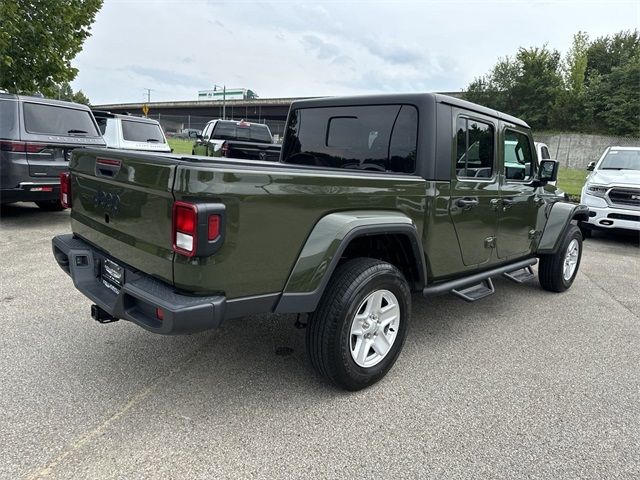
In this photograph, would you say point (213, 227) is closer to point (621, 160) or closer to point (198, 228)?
point (198, 228)

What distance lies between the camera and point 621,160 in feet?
30.0

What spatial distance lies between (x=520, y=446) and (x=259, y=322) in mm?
2238

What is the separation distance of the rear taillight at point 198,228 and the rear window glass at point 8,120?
5.95 metres

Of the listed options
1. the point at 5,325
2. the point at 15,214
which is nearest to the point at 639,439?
the point at 5,325

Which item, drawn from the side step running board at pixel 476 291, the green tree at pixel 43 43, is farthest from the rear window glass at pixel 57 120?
the side step running board at pixel 476 291

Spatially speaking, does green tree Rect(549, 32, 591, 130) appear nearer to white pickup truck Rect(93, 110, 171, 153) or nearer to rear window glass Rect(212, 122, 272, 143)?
rear window glass Rect(212, 122, 272, 143)

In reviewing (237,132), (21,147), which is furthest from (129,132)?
(237,132)

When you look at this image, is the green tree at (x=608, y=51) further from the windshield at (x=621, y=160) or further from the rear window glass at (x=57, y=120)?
the rear window glass at (x=57, y=120)

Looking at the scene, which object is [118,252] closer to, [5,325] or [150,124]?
[5,325]

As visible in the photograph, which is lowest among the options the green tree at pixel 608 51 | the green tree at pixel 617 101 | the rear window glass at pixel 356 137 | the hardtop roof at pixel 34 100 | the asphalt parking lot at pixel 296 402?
the asphalt parking lot at pixel 296 402

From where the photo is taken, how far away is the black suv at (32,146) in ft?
21.4

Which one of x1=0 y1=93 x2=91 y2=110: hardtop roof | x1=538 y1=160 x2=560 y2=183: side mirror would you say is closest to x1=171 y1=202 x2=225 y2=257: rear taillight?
x1=538 y1=160 x2=560 y2=183: side mirror

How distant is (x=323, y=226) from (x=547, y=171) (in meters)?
3.13

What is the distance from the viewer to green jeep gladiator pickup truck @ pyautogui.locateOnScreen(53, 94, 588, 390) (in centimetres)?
218
